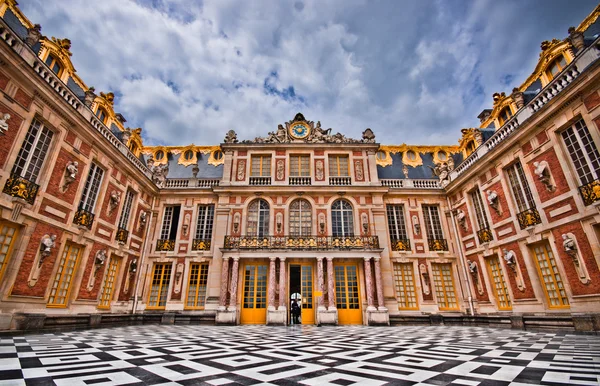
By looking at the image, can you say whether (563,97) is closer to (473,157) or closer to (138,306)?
(473,157)

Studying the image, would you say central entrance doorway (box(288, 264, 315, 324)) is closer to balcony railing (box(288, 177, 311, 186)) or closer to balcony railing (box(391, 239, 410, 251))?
balcony railing (box(288, 177, 311, 186))

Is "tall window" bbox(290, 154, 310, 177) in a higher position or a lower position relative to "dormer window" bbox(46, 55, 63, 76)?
lower

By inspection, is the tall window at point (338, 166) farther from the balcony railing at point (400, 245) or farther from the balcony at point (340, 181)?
the balcony railing at point (400, 245)

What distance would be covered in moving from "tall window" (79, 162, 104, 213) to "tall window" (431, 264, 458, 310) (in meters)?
18.3

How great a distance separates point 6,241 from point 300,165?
13964mm

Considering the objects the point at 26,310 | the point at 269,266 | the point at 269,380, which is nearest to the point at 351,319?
the point at 269,266

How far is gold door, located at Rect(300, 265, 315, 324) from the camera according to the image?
585 inches

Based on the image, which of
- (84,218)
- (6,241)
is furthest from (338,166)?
(6,241)

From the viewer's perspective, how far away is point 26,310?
30.2 feet

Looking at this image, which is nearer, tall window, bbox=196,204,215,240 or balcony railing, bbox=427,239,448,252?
balcony railing, bbox=427,239,448,252

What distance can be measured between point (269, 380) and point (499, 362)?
13.0 feet

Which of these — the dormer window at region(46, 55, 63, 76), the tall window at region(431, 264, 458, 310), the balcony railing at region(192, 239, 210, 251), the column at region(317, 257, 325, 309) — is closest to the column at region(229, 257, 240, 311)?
the balcony railing at region(192, 239, 210, 251)

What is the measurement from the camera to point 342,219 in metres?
16.9

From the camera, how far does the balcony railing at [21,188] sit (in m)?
8.71
